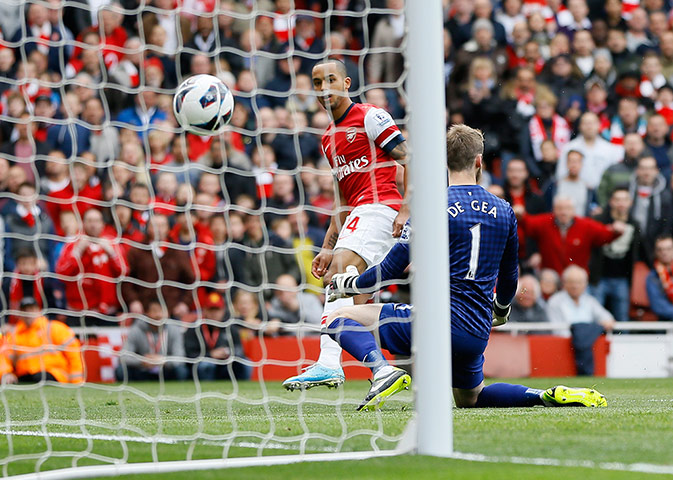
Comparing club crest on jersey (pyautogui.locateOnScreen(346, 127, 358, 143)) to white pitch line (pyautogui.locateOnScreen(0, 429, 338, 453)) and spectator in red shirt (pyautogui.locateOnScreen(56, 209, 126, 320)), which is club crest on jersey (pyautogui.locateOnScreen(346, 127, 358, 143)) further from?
spectator in red shirt (pyautogui.locateOnScreen(56, 209, 126, 320))

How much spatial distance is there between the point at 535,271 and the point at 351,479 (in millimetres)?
8030

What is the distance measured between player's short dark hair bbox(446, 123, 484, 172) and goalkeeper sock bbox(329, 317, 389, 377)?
103 cm

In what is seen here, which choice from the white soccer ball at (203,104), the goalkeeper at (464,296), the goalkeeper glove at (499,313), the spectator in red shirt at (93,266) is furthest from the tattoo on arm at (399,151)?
the spectator in red shirt at (93,266)

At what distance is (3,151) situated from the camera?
9.53 metres

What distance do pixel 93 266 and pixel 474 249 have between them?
477cm

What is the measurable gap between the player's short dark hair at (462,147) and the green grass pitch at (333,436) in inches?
51.2

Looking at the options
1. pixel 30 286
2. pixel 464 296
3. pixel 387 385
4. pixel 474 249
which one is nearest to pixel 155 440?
pixel 387 385

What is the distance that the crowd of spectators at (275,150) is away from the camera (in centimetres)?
951

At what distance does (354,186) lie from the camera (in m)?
6.93

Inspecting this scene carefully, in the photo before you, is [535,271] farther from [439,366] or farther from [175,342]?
[439,366]

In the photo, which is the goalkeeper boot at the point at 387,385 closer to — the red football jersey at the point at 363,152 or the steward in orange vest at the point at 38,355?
the red football jersey at the point at 363,152

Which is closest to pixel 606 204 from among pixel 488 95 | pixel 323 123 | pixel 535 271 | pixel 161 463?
pixel 535 271

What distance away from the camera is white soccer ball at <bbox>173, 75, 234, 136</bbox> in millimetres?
6430

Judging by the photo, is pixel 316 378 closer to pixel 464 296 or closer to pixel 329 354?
pixel 329 354
